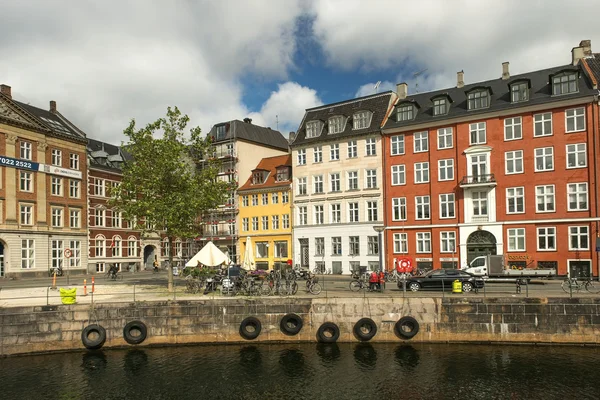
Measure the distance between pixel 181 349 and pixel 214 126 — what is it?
1886 inches

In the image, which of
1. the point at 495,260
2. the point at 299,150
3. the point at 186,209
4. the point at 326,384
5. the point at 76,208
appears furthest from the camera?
the point at 76,208

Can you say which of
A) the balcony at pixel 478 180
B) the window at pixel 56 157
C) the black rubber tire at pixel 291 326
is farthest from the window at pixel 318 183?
the window at pixel 56 157

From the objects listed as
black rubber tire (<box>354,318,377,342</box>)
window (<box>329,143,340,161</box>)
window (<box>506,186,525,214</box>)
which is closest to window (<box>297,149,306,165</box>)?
window (<box>329,143,340,161</box>)

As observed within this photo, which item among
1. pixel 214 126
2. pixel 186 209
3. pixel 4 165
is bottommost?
pixel 186 209

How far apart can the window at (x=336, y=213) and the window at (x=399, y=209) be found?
20.3ft

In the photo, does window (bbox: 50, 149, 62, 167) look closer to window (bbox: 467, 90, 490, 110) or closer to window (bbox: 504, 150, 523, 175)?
window (bbox: 467, 90, 490, 110)

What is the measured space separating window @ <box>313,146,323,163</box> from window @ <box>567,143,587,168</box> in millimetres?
24494

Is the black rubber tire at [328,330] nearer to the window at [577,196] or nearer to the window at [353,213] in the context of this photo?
the window at [577,196]

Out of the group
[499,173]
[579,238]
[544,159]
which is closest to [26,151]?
[499,173]

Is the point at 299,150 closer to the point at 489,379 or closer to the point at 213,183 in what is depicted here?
the point at 213,183

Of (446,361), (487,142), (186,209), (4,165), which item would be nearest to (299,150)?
(487,142)

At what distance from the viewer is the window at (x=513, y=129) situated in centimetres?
4377

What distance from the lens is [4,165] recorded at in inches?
2078

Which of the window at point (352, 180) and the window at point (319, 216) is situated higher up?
the window at point (352, 180)
